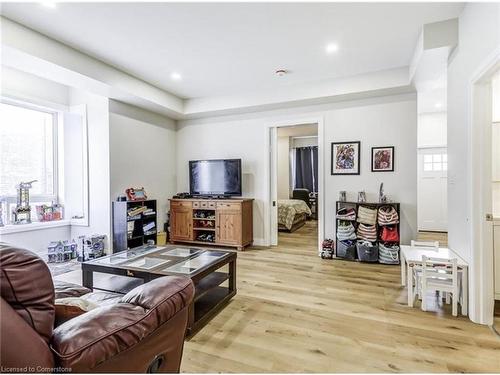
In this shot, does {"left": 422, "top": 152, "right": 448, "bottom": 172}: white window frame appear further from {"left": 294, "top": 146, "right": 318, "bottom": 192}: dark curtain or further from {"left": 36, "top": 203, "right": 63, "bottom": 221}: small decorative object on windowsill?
{"left": 36, "top": 203, "right": 63, "bottom": 221}: small decorative object on windowsill

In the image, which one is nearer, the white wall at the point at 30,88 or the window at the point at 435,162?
the white wall at the point at 30,88

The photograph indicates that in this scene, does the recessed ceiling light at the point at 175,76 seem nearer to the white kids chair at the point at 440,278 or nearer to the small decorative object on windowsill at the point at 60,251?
the small decorative object on windowsill at the point at 60,251

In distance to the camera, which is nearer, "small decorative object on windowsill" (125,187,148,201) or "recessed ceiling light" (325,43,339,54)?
"recessed ceiling light" (325,43,339,54)

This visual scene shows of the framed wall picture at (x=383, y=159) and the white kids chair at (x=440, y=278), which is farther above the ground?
the framed wall picture at (x=383, y=159)

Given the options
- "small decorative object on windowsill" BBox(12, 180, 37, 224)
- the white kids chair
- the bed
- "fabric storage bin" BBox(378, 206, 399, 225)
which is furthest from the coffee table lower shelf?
the bed

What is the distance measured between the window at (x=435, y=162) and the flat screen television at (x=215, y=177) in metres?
4.56

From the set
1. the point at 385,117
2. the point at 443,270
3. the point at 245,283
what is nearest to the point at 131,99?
the point at 245,283

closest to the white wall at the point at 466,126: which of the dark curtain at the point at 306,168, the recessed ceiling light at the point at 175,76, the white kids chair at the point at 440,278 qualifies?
the white kids chair at the point at 440,278

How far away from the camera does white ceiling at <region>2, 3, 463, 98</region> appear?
255 cm

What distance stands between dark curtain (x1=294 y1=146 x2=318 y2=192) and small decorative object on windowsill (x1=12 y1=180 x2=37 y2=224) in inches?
288

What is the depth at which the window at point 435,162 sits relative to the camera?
624cm

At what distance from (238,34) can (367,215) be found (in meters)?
3.07

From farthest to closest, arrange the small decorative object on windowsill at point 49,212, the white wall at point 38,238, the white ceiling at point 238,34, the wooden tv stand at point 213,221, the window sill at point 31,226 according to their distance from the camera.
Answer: the wooden tv stand at point 213,221
the small decorative object on windowsill at point 49,212
the white wall at point 38,238
the window sill at point 31,226
the white ceiling at point 238,34

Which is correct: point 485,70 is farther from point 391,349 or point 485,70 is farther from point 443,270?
point 391,349
